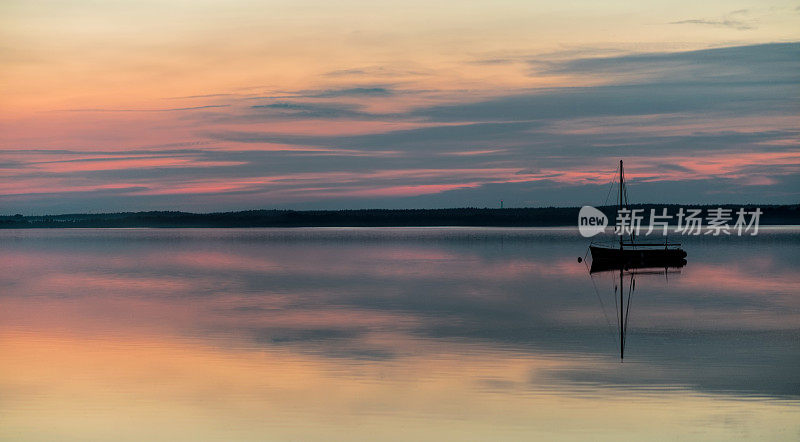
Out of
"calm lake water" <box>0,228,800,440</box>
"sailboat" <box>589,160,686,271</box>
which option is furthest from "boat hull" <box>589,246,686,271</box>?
"calm lake water" <box>0,228,800,440</box>

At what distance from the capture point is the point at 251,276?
156 ft

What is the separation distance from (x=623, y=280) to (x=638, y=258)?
1203 centimetres

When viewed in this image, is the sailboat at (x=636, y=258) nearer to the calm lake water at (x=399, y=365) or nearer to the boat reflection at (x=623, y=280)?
the boat reflection at (x=623, y=280)

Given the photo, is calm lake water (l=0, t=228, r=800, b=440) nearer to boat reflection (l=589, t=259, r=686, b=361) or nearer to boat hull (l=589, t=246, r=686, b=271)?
boat reflection (l=589, t=259, r=686, b=361)

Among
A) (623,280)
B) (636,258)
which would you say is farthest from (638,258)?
(623,280)

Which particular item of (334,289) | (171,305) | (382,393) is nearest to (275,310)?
(171,305)

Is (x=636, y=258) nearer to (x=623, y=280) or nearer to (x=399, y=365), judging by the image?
(x=623, y=280)

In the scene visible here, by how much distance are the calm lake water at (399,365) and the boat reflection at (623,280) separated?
324mm

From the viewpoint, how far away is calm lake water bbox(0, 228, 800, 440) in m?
13.1

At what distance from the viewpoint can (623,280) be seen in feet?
145

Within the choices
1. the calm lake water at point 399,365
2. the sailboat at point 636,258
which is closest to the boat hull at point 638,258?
the sailboat at point 636,258

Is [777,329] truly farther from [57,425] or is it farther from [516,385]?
[57,425]

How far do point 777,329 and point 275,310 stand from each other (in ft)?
50.2

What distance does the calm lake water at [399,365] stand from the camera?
13070 millimetres
